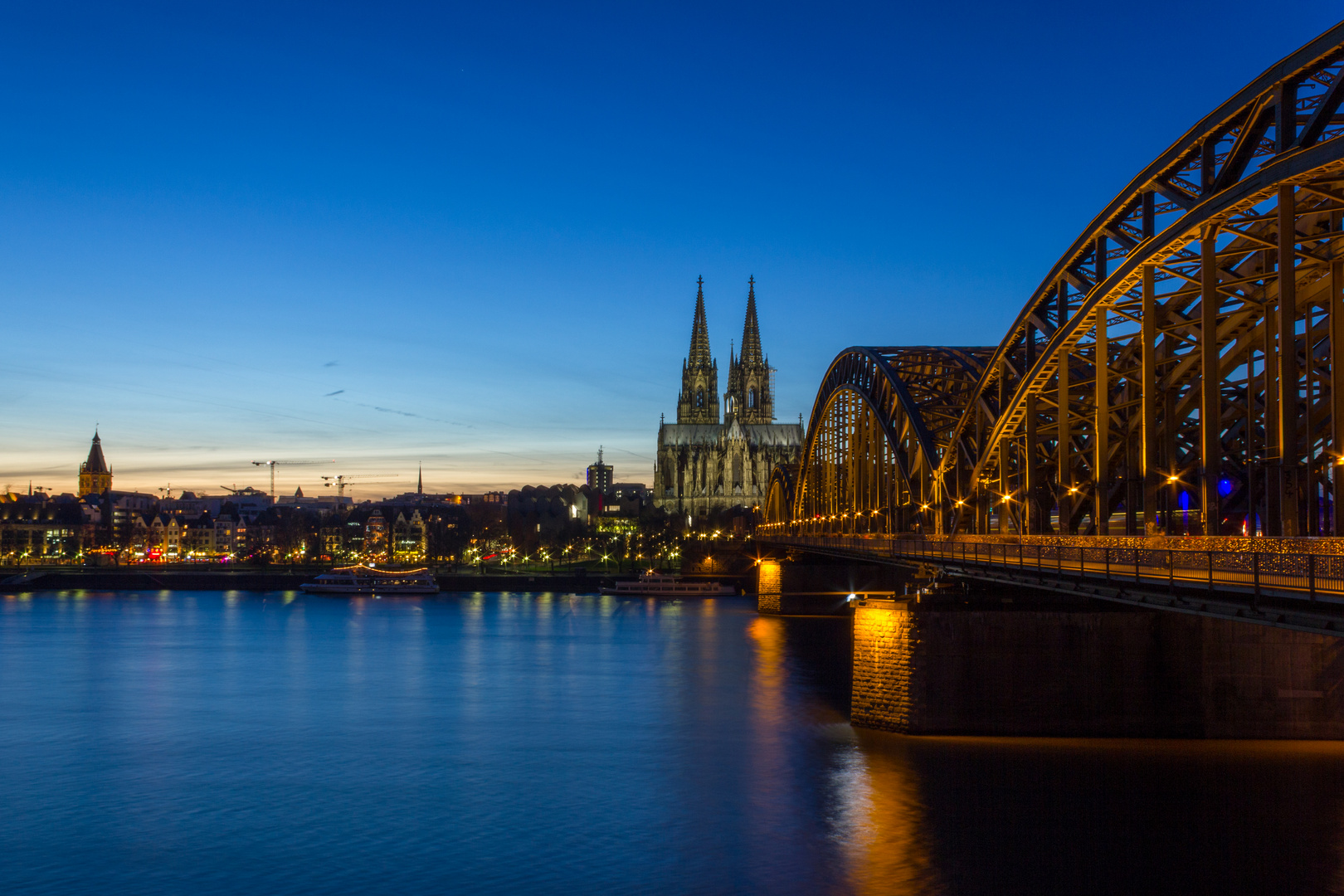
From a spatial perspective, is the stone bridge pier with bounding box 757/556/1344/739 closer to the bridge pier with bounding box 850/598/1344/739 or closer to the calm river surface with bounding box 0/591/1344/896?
the bridge pier with bounding box 850/598/1344/739

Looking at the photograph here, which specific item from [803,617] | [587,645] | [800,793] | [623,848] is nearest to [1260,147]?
[800,793]

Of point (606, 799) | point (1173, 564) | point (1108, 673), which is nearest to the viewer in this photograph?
point (1173, 564)

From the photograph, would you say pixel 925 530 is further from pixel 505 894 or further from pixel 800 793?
pixel 505 894

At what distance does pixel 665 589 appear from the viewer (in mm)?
117312

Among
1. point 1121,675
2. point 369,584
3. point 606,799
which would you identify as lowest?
A: point 606,799

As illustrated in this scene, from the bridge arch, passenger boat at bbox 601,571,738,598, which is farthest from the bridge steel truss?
passenger boat at bbox 601,571,738,598

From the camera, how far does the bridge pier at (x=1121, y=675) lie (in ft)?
103

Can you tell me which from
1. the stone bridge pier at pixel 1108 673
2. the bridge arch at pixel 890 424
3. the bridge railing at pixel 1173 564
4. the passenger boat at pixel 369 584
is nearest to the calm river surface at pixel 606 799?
the stone bridge pier at pixel 1108 673

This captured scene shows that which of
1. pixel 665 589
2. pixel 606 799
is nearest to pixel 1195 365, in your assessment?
pixel 606 799

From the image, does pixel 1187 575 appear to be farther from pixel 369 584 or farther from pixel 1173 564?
pixel 369 584

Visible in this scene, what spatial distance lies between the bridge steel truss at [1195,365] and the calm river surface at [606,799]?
639cm

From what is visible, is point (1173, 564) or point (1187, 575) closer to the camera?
point (1187, 575)

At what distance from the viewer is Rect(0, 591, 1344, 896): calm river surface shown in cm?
2461

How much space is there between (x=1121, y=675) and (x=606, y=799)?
13414mm
